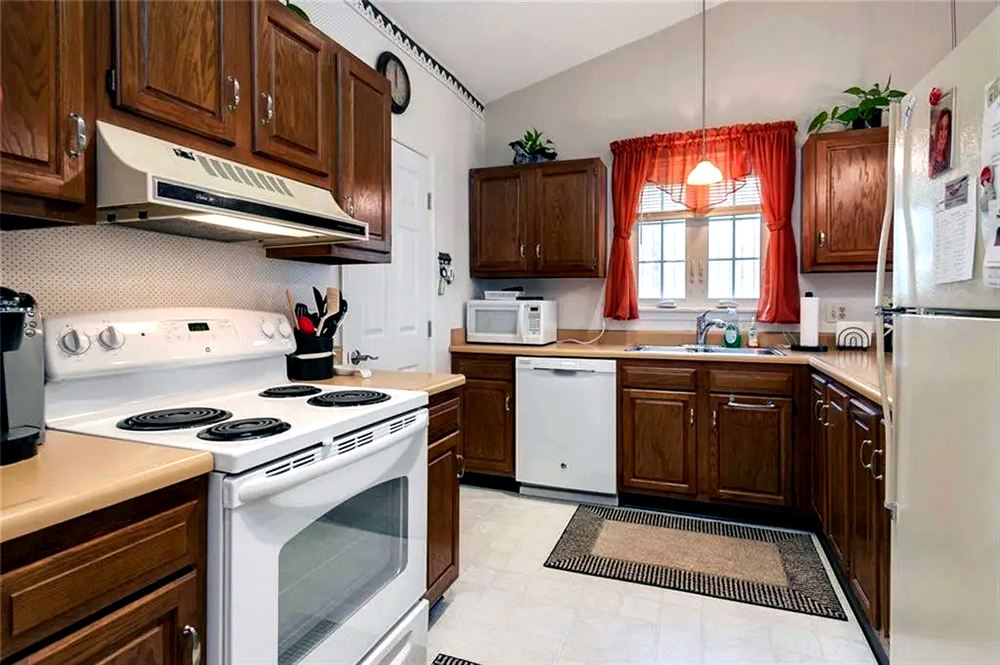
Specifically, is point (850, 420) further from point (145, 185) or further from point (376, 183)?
point (145, 185)

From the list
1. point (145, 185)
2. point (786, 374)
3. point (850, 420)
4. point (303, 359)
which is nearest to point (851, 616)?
point (850, 420)

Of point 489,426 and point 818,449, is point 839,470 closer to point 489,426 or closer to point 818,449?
point 818,449

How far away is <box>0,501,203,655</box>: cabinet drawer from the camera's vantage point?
2.44 feet

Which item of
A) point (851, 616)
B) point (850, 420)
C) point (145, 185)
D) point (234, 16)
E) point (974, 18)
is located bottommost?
point (851, 616)

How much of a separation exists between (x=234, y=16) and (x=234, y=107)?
0.25m

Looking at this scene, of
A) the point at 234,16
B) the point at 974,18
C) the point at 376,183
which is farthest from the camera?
the point at 974,18

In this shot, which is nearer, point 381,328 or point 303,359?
point 303,359

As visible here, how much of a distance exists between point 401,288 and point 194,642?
6.81 ft

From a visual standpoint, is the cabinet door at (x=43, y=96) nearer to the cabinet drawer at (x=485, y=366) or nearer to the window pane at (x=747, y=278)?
Answer: the cabinet drawer at (x=485, y=366)

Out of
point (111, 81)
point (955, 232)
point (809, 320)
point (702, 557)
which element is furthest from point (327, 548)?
point (809, 320)

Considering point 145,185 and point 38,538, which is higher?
point 145,185

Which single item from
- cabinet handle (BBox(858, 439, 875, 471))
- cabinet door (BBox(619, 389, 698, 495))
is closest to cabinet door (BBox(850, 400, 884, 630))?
cabinet handle (BBox(858, 439, 875, 471))

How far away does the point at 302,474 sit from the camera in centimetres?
115

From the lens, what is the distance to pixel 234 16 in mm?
1492
